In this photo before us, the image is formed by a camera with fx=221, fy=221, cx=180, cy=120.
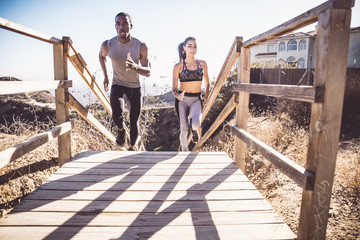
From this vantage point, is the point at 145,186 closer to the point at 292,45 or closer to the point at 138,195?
the point at 138,195

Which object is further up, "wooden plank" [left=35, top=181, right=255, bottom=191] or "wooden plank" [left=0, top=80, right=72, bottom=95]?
"wooden plank" [left=0, top=80, right=72, bottom=95]

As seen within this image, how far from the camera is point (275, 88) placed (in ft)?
5.65

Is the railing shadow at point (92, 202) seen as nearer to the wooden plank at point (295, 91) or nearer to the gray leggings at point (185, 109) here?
the gray leggings at point (185, 109)

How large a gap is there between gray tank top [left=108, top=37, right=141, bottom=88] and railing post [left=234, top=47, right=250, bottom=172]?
1.52 meters

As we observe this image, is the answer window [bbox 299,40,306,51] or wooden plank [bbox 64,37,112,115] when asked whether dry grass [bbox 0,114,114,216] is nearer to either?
wooden plank [bbox 64,37,112,115]

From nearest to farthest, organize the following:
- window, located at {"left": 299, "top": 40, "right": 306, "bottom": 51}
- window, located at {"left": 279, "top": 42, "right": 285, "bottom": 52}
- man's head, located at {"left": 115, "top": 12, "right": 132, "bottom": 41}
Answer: man's head, located at {"left": 115, "top": 12, "right": 132, "bottom": 41}, window, located at {"left": 299, "top": 40, "right": 306, "bottom": 51}, window, located at {"left": 279, "top": 42, "right": 285, "bottom": 52}

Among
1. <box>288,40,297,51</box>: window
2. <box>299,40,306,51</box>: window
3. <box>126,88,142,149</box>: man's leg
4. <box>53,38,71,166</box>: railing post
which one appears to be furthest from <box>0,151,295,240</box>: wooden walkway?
<box>288,40,297,51</box>: window

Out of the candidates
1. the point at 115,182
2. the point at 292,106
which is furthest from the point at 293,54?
the point at 115,182

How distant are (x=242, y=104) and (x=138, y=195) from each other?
163 centimetres

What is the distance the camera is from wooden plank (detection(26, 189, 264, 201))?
195 centimetres

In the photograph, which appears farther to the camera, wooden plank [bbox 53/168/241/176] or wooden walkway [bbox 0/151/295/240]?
wooden plank [bbox 53/168/241/176]

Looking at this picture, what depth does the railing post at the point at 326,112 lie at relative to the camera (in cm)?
115

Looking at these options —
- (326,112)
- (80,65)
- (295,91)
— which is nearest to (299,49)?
(80,65)

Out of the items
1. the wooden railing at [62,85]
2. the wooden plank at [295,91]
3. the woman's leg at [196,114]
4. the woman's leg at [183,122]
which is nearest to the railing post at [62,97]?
the wooden railing at [62,85]
